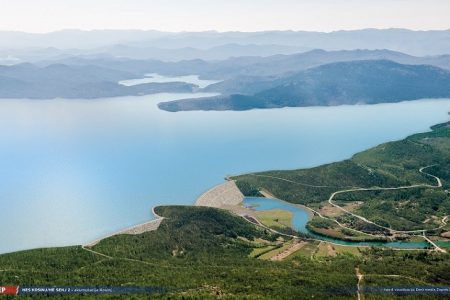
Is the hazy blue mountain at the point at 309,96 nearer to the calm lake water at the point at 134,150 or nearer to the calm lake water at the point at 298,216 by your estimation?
the calm lake water at the point at 134,150

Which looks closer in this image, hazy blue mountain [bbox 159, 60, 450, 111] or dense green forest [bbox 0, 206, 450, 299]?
dense green forest [bbox 0, 206, 450, 299]

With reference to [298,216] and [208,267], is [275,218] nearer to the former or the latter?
[298,216]

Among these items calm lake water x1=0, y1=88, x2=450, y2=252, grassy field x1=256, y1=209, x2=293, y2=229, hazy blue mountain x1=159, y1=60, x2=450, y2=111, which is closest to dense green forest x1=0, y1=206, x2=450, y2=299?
grassy field x1=256, y1=209, x2=293, y2=229
